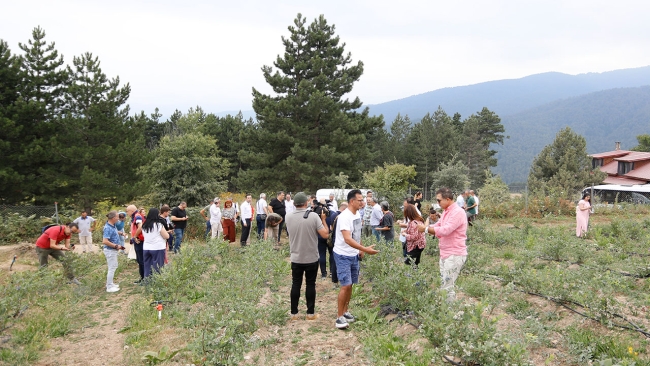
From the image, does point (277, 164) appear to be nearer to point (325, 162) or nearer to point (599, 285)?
point (325, 162)

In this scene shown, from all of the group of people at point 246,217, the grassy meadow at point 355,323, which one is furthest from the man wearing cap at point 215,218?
the grassy meadow at point 355,323

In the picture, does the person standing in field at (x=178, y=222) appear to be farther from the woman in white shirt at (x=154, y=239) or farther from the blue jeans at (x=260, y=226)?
the woman in white shirt at (x=154, y=239)

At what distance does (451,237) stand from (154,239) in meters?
5.05

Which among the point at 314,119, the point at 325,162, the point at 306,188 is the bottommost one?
the point at 306,188

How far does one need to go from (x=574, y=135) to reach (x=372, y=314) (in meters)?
36.2

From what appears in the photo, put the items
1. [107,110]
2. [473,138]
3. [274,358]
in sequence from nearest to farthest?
[274,358]
[107,110]
[473,138]

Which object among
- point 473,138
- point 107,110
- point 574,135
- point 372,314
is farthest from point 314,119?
point 473,138

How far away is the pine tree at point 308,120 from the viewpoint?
27.8 meters

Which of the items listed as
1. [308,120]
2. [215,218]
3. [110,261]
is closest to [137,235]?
[110,261]

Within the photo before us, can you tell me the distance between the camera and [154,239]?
749 centimetres

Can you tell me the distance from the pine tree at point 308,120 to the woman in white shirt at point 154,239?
1957 centimetres

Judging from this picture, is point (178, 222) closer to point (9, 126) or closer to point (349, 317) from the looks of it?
point (349, 317)

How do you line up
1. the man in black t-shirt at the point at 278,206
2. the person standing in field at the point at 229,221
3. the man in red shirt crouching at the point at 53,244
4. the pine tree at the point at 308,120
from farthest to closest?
1. the pine tree at the point at 308,120
2. the person standing in field at the point at 229,221
3. the man in black t-shirt at the point at 278,206
4. the man in red shirt crouching at the point at 53,244

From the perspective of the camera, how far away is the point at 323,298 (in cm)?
725
